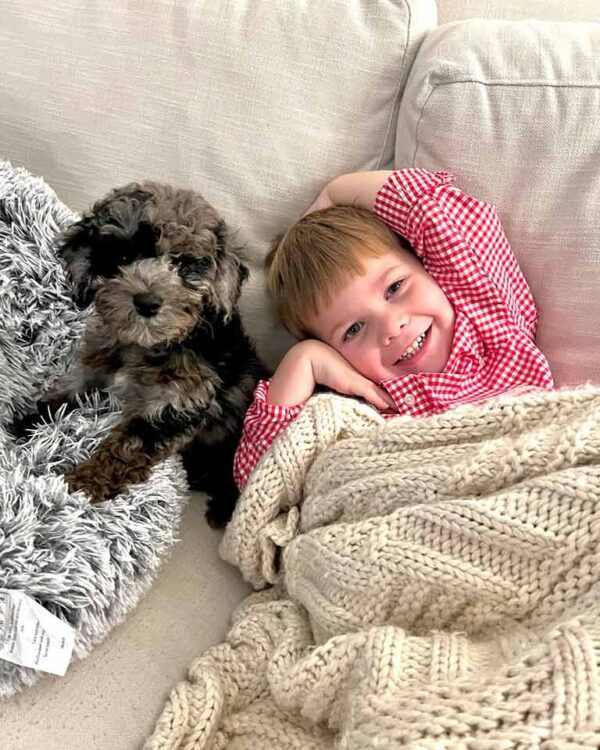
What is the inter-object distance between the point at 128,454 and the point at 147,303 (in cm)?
34

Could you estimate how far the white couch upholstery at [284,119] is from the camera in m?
1.48

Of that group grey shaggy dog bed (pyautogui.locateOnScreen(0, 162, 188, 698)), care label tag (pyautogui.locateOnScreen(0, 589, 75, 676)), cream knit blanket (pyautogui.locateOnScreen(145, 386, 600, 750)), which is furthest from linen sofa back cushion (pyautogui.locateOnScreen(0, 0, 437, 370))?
care label tag (pyautogui.locateOnScreen(0, 589, 75, 676))

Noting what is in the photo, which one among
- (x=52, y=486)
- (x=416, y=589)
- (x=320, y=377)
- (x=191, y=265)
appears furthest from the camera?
(x=320, y=377)

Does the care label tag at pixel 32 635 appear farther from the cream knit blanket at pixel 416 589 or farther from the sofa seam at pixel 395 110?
the sofa seam at pixel 395 110

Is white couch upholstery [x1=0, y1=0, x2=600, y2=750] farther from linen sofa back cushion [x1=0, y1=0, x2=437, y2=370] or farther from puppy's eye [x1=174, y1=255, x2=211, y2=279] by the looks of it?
puppy's eye [x1=174, y1=255, x2=211, y2=279]

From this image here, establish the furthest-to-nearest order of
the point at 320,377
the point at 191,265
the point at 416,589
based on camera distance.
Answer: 1. the point at 320,377
2. the point at 191,265
3. the point at 416,589

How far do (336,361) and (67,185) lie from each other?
899 mm

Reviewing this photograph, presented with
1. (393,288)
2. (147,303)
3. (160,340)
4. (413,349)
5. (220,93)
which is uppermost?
(220,93)

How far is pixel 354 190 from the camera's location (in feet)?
5.41

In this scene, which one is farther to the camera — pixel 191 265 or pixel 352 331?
pixel 352 331

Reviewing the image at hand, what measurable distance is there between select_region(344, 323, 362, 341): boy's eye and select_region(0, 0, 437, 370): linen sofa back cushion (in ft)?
0.90

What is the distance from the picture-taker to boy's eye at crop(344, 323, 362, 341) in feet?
5.43

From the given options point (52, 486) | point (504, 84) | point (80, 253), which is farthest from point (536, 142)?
point (52, 486)

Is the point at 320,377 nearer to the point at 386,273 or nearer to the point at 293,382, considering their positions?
the point at 293,382
